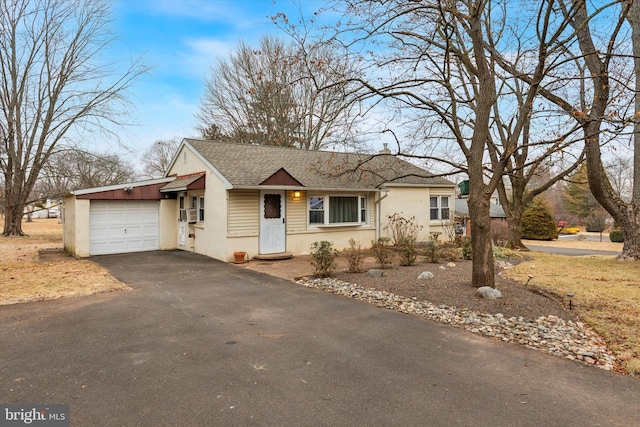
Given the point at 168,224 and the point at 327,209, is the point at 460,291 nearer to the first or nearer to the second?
the point at 327,209

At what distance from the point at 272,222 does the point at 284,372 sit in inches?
358

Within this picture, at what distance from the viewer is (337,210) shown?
47.3ft

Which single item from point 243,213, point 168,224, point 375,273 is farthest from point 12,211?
point 375,273

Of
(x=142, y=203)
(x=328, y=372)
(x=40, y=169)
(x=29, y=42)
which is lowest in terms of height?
(x=328, y=372)

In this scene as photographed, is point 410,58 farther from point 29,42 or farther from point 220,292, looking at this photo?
point 29,42

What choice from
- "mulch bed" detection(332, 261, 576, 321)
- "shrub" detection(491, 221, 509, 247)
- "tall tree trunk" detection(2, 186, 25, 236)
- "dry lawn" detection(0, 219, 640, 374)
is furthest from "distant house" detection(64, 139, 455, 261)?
"tall tree trunk" detection(2, 186, 25, 236)

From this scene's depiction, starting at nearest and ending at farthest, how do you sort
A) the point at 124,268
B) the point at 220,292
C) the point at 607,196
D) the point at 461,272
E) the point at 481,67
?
the point at 481,67 → the point at 220,292 → the point at 461,272 → the point at 124,268 → the point at 607,196

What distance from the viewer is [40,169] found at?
2017cm

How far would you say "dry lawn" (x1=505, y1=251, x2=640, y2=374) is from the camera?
462cm

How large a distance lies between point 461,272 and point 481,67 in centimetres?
511

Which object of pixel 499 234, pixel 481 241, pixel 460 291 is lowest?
pixel 460 291

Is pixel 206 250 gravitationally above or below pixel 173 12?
below

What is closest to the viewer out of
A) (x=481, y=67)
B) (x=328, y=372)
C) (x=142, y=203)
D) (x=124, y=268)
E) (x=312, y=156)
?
(x=328, y=372)

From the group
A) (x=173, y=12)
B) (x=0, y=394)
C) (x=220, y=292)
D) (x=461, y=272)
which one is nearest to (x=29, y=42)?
(x=173, y=12)
